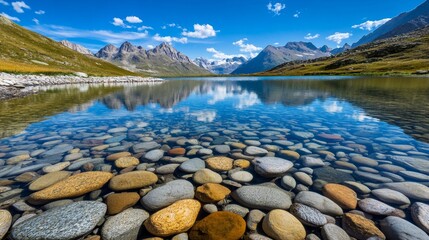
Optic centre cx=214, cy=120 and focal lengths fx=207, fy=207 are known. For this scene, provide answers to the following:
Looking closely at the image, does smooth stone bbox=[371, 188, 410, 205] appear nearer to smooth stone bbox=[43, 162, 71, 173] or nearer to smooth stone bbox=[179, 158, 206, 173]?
smooth stone bbox=[179, 158, 206, 173]

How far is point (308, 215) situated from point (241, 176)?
Result: 7.37 feet

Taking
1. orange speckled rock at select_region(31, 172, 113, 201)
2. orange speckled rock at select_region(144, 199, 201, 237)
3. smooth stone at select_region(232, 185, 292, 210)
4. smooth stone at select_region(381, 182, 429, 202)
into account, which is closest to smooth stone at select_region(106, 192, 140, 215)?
orange speckled rock at select_region(31, 172, 113, 201)

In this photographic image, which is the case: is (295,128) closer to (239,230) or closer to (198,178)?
(198,178)

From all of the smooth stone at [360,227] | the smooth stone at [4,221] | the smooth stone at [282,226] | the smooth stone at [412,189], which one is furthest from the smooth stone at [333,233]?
the smooth stone at [4,221]

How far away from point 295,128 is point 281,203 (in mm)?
7914

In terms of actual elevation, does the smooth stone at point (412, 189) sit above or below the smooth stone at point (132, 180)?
below

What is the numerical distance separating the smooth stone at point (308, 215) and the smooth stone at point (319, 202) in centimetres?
20

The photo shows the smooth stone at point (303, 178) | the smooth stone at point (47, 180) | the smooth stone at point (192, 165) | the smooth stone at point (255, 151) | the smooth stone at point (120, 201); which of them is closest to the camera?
the smooth stone at point (120, 201)

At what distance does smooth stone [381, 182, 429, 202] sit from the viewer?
5.08 metres

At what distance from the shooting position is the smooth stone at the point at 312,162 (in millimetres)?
6979

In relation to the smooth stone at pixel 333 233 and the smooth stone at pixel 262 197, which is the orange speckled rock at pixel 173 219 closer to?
the smooth stone at pixel 262 197

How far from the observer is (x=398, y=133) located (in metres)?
10.6

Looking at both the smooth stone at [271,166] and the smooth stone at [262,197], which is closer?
the smooth stone at [262,197]

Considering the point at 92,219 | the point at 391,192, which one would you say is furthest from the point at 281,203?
the point at 92,219
